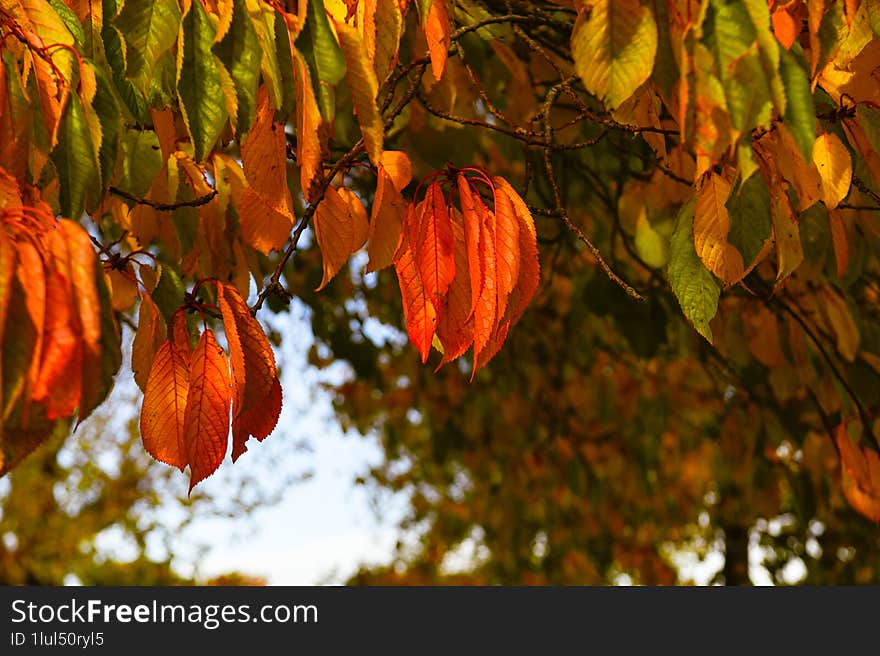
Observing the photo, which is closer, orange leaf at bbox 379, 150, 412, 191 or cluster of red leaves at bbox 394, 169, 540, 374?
cluster of red leaves at bbox 394, 169, 540, 374

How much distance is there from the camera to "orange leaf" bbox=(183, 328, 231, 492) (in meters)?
1.28

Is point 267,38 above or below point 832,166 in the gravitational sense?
above

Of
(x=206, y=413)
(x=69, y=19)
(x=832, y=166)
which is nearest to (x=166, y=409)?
(x=206, y=413)

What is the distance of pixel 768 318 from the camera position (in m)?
3.07

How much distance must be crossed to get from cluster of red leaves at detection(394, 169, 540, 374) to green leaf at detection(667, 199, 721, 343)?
29 cm

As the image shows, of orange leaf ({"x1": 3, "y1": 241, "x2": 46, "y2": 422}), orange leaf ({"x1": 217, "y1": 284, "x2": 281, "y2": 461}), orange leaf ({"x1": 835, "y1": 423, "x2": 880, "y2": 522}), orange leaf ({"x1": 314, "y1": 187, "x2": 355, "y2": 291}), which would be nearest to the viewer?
orange leaf ({"x1": 3, "y1": 241, "x2": 46, "y2": 422})

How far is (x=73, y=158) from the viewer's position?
4.07ft

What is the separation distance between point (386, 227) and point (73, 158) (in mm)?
481

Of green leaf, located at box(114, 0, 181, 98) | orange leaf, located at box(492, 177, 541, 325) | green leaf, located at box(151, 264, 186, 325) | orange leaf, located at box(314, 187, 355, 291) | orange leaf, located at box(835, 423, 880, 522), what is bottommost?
orange leaf, located at box(835, 423, 880, 522)

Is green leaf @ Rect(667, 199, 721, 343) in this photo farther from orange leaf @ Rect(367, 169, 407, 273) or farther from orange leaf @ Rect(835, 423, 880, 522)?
orange leaf @ Rect(835, 423, 880, 522)

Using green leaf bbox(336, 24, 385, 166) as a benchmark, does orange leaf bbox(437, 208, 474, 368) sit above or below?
below

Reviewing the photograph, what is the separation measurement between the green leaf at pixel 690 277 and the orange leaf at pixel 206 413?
2.32 ft

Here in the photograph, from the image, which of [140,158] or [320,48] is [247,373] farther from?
[140,158]

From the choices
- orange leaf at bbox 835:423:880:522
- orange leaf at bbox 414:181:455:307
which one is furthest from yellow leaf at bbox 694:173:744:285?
orange leaf at bbox 835:423:880:522
